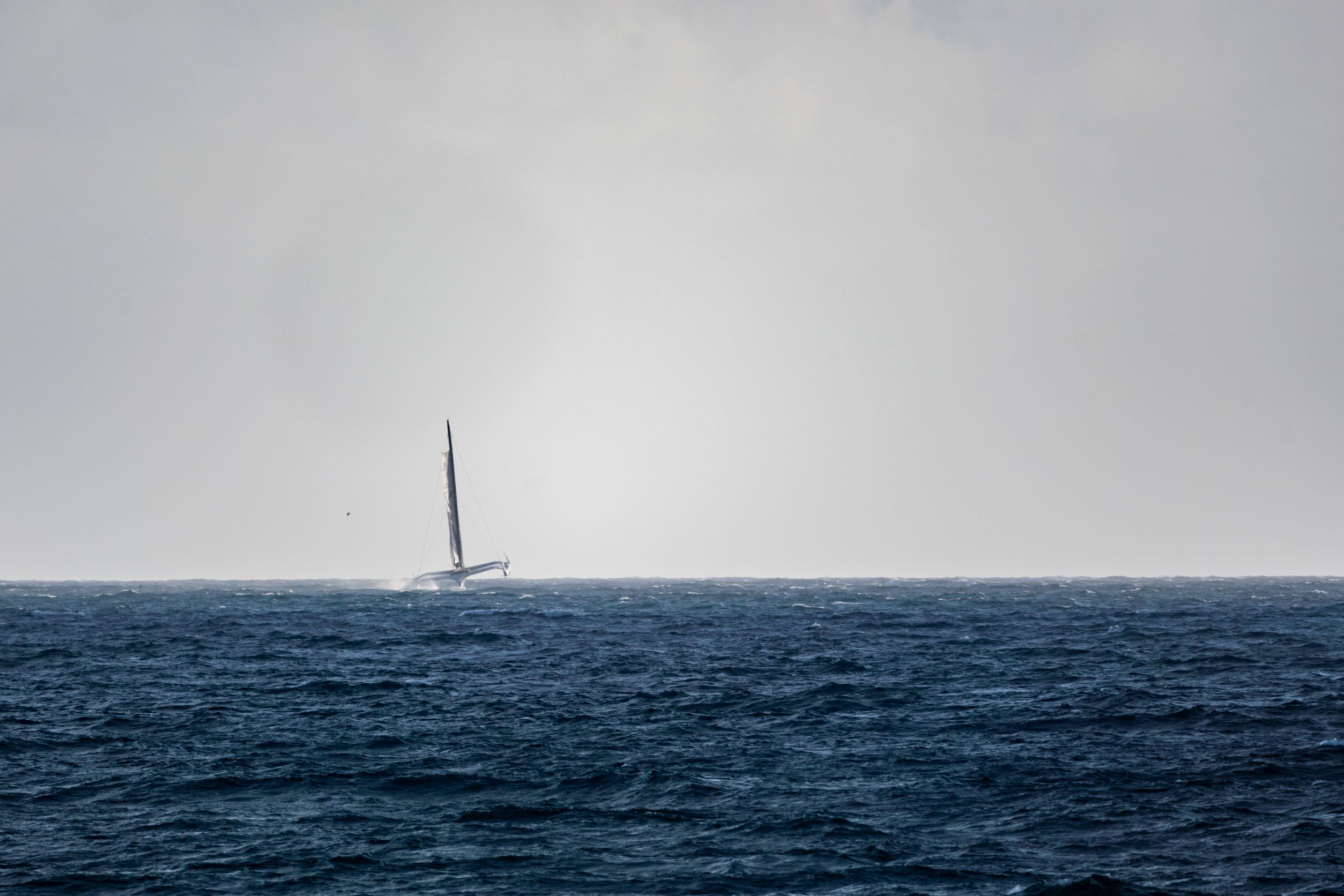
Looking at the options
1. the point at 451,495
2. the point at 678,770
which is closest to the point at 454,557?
the point at 451,495

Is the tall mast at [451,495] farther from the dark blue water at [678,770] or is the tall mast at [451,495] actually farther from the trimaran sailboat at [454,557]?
the dark blue water at [678,770]

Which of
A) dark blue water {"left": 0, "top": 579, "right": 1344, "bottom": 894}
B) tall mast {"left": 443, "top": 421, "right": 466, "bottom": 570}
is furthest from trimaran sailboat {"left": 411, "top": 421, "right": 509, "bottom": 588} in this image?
dark blue water {"left": 0, "top": 579, "right": 1344, "bottom": 894}

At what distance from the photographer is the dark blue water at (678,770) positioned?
19.0m

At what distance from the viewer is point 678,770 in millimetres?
26734

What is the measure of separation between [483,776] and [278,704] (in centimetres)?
1467

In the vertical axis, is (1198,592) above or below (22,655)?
below

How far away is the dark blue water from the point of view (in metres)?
19.0

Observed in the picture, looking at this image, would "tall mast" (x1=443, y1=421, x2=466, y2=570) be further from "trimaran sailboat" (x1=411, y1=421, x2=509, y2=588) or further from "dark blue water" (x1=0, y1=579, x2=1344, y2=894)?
"dark blue water" (x1=0, y1=579, x2=1344, y2=894)

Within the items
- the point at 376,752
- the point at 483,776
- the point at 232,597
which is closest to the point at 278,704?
the point at 376,752

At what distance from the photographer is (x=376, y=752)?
2880 cm

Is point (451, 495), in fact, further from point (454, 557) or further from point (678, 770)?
point (678, 770)

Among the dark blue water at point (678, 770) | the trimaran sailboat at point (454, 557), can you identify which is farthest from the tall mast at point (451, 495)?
the dark blue water at point (678, 770)

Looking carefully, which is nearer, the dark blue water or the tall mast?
the dark blue water

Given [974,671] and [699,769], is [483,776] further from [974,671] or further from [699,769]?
[974,671]
